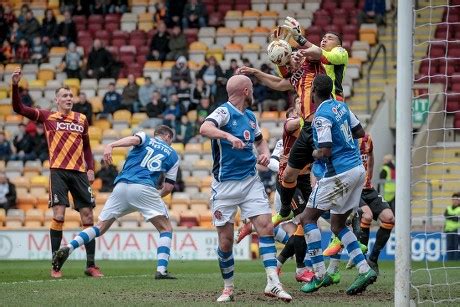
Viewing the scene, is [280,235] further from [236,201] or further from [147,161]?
[236,201]

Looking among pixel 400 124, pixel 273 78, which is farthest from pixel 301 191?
pixel 400 124

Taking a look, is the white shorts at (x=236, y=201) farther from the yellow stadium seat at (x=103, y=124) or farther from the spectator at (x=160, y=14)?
the spectator at (x=160, y=14)

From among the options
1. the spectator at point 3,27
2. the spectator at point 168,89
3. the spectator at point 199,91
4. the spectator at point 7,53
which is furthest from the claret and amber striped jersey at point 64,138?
the spectator at point 3,27

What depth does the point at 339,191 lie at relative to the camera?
11164 mm

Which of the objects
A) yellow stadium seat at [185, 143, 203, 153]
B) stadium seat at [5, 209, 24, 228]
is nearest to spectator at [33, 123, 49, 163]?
stadium seat at [5, 209, 24, 228]

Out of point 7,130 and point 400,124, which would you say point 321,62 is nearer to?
point 400,124

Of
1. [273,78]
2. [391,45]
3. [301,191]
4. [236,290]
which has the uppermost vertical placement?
[391,45]

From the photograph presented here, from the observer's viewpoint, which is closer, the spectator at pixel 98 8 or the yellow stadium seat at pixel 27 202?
the yellow stadium seat at pixel 27 202

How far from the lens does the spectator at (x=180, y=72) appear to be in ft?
90.9

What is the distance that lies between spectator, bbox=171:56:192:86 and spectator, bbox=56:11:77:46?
4.10m

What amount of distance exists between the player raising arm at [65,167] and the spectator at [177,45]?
1403 cm

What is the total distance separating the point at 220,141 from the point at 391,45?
17895 mm

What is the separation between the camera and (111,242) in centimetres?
2289

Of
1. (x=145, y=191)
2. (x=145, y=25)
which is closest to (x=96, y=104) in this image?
(x=145, y=25)
